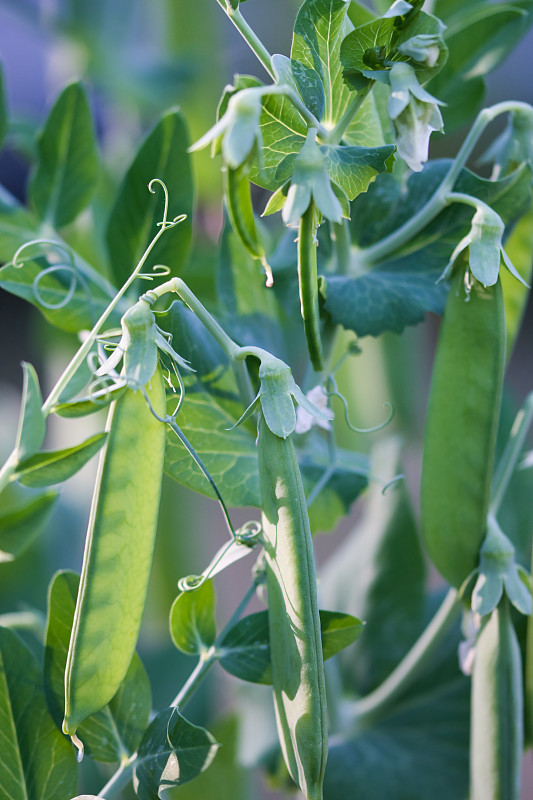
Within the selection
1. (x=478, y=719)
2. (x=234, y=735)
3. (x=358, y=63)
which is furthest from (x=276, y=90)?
(x=234, y=735)

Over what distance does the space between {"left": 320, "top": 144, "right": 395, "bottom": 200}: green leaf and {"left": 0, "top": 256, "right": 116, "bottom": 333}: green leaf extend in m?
0.13

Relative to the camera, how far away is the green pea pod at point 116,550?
247 mm

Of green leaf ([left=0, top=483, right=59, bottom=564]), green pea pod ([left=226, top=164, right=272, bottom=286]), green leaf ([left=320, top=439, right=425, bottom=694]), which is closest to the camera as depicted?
green pea pod ([left=226, top=164, right=272, bottom=286])

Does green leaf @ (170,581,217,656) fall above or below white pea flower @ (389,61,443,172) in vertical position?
below

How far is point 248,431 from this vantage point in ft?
1.10

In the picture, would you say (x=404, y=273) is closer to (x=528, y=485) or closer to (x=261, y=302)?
(x=261, y=302)

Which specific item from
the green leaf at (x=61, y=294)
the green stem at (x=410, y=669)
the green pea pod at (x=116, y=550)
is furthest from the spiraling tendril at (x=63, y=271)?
the green stem at (x=410, y=669)

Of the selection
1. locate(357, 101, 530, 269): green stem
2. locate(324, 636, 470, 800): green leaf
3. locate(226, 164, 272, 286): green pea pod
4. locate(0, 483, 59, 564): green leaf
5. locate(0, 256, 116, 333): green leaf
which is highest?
locate(357, 101, 530, 269): green stem

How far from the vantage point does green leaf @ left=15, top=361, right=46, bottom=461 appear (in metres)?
0.27

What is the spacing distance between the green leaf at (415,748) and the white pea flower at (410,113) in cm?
28

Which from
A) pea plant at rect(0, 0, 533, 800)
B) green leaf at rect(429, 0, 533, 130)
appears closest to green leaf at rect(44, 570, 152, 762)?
pea plant at rect(0, 0, 533, 800)

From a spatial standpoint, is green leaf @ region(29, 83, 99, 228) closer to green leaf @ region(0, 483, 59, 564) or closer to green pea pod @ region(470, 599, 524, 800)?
green leaf @ region(0, 483, 59, 564)

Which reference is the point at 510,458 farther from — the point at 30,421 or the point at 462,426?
the point at 30,421

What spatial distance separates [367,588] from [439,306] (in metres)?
0.21
